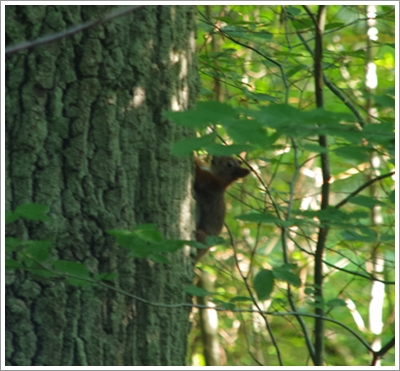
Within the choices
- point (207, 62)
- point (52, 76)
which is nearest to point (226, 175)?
point (207, 62)

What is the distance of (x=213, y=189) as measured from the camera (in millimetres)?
4863

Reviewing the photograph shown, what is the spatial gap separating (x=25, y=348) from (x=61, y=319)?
0.59 ft

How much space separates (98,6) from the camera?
7.42 ft

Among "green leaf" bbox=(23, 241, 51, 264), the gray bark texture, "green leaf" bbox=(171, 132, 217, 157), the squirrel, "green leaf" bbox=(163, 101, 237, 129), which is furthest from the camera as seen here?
the squirrel

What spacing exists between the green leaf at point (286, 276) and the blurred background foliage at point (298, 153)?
4cm

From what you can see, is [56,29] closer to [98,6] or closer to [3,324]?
[98,6]

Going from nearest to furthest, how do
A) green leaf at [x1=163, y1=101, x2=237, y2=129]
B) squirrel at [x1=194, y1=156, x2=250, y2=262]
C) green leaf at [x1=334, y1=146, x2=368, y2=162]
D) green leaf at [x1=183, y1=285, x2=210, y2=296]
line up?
green leaf at [x1=163, y1=101, x2=237, y2=129] → green leaf at [x1=334, y1=146, x2=368, y2=162] → green leaf at [x1=183, y1=285, x2=210, y2=296] → squirrel at [x1=194, y1=156, x2=250, y2=262]

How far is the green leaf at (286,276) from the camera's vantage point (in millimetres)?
2199

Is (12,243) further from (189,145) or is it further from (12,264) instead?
(189,145)

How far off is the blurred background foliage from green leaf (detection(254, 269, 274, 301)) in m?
0.01

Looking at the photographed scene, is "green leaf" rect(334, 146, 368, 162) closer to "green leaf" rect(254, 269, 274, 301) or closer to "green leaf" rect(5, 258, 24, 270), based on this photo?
"green leaf" rect(254, 269, 274, 301)

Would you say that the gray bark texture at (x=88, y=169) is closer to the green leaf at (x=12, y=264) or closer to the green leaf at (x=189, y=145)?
the green leaf at (x=12, y=264)

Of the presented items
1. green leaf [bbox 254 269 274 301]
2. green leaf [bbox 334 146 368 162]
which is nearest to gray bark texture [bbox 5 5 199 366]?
green leaf [bbox 254 269 274 301]

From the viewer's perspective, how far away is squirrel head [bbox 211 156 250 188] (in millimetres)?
4812
